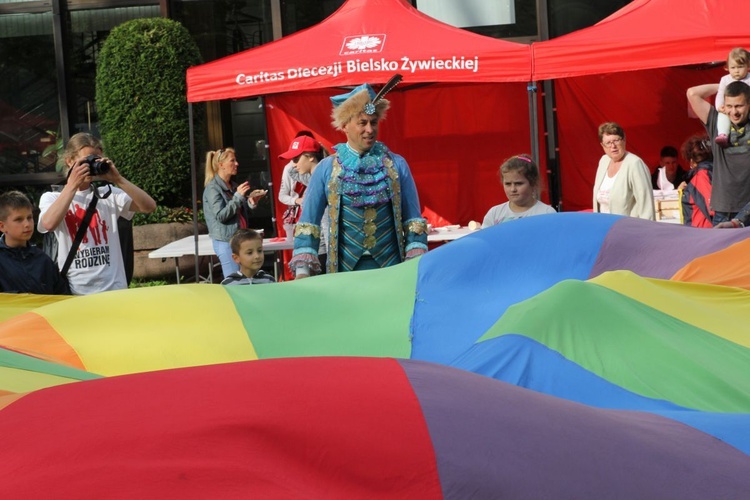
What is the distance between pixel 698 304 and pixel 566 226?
107cm

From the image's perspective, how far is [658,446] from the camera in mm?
2197

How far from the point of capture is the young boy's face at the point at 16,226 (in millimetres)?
5258

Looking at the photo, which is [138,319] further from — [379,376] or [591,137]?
[591,137]

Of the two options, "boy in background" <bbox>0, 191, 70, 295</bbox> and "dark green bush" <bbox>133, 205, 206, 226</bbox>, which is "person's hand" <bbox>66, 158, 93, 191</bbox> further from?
"dark green bush" <bbox>133, 205, 206, 226</bbox>

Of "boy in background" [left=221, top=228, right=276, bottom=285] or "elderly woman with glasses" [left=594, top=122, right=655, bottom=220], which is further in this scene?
"elderly woman with glasses" [left=594, top=122, right=655, bottom=220]

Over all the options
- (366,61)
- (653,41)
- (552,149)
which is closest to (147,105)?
(366,61)

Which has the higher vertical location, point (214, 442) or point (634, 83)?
point (634, 83)

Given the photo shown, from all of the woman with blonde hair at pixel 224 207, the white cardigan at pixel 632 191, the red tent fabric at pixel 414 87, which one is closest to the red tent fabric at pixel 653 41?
the red tent fabric at pixel 414 87

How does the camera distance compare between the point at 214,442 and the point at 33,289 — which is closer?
the point at 214,442

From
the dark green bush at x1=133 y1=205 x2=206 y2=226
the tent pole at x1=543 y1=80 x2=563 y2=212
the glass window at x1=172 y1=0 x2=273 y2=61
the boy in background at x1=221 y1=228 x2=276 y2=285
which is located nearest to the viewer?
the boy in background at x1=221 y1=228 x2=276 y2=285

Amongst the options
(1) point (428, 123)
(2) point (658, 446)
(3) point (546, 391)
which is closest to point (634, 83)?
(1) point (428, 123)

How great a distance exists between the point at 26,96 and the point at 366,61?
5.70 metres

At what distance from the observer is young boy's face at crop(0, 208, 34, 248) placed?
526 cm

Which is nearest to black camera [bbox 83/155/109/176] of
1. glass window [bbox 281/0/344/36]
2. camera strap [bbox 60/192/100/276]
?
camera strap [bbox 60/192/100/276]
